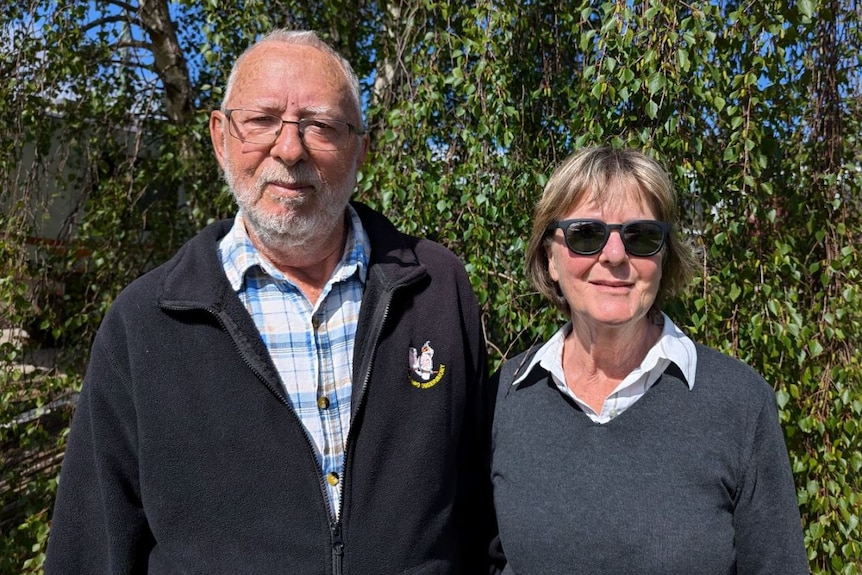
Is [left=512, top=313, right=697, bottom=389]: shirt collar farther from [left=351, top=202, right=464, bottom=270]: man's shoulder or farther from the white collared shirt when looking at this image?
[left=351, top=202, right=464, bottom=270]: man's shoulder

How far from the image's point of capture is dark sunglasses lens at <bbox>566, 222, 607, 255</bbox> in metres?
1.55

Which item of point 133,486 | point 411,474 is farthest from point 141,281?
point 411,474

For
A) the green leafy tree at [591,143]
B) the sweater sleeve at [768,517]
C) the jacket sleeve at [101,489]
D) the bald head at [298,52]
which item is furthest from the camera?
the green leafy tree at [591,143]

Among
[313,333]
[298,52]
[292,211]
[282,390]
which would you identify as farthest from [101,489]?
[298,52]

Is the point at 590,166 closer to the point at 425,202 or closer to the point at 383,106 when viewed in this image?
the point at 425,202

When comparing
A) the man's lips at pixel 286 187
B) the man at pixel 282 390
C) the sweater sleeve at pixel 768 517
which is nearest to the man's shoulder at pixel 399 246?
the man at pixel 282 390

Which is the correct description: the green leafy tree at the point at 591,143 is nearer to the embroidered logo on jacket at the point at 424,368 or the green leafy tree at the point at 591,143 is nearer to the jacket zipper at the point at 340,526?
the embroidered logo on jacket at the point at 424,368

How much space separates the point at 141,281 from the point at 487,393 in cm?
91

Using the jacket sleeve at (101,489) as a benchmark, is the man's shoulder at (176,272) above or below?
above

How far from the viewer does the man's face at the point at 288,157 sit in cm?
158

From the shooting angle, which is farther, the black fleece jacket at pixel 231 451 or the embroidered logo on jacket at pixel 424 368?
the embroidered logo on jacket at pixel 424 368

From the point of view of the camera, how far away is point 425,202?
248cm

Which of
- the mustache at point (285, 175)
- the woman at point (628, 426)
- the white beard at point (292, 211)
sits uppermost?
the mustache at point (285, 175)

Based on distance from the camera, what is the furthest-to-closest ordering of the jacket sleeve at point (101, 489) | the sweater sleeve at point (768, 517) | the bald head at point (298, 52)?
the bald head at point (298, 52)
the jacket sleeve at point (101, 489)
the sweater sleeve at point (768, 517)
